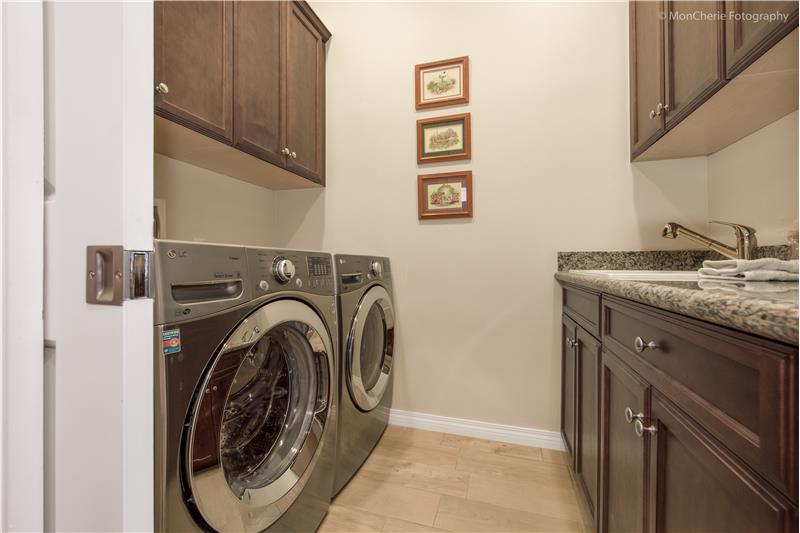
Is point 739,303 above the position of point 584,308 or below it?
above

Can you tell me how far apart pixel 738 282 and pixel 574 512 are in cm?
112

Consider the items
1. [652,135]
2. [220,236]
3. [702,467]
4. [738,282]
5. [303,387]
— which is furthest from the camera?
[220,236]

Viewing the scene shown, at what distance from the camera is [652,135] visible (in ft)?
4.55

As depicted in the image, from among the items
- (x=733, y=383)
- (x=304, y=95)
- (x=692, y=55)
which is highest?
(x=304, y=95)

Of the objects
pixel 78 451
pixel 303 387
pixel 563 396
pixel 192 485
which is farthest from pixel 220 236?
pixel 563 396

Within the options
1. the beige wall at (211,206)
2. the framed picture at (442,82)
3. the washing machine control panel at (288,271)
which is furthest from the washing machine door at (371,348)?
the framed picture at (442,82)

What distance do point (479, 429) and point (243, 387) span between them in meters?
1.38

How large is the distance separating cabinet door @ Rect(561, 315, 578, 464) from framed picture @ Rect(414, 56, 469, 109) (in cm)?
133

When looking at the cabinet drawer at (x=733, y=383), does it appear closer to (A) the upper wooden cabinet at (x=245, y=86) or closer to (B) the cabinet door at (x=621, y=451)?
(B) the cabinet door at (x=621, y=451)

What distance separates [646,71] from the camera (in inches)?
56.9

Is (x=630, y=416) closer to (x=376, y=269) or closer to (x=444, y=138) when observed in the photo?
(x=376, y=269)

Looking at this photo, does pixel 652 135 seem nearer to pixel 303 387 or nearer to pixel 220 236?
pixel 303 387

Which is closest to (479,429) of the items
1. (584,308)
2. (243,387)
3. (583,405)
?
(583,405)

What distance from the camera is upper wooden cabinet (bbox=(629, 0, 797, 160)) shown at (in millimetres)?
835
